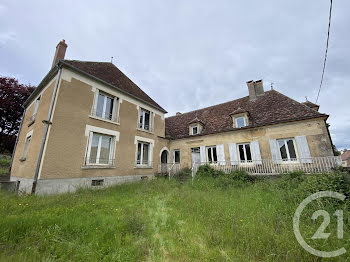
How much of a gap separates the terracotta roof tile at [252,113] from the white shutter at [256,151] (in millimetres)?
1355

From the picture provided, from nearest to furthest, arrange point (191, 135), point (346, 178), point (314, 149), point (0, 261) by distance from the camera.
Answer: point (0, 261)
point (346, 178)
point (314, 149)
point (191, 135)

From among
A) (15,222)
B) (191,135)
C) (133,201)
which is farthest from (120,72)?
(15,222)

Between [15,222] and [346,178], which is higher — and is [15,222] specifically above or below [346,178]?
below

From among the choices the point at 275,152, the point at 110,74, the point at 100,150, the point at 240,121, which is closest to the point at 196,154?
the point at 240,121

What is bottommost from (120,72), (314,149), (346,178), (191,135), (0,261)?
(0,261)

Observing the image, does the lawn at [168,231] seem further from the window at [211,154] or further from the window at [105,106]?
the window at [211,154]

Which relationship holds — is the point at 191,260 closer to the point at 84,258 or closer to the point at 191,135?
the point at 84,258

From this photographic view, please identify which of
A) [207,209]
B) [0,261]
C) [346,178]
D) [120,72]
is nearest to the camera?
[0,261]

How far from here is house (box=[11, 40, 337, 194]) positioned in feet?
23.9

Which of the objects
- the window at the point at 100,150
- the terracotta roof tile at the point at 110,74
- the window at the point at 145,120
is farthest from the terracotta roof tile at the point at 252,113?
the window at the point at 100,150

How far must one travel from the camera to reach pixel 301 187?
17.8 feet

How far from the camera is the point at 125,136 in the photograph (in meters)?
10.2

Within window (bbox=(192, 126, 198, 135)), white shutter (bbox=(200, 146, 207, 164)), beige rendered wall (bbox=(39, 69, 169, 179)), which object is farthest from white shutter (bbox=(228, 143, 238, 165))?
beige rendered wall (bbox=(39, 69, 169, 179))

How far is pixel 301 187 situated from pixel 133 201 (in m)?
6.47
